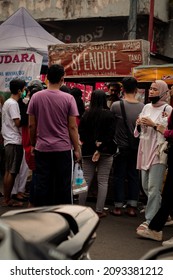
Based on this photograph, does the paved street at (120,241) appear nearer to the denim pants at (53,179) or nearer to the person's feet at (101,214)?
the person's feet at (101,214)

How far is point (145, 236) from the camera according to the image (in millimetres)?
5922

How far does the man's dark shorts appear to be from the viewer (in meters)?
7.42

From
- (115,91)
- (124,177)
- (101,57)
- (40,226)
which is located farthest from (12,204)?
(40,226)

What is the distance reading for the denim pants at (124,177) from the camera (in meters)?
7.15

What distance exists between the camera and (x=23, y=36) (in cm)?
1109

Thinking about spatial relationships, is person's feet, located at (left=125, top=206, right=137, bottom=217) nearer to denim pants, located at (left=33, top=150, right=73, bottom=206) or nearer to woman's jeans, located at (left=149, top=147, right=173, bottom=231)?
woman's jeans, located at (left=149, top=147, right=173, bottom=231)

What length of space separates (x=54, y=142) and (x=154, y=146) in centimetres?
124

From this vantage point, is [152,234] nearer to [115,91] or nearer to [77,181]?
[77,181]

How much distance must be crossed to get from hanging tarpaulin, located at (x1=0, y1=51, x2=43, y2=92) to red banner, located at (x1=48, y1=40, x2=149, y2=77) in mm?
1180

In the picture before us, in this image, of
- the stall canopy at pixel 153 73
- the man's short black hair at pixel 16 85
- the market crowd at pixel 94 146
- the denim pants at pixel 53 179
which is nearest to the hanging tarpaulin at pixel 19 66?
the market crowd at pixel 94 146

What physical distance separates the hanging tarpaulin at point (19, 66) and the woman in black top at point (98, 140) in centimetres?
325

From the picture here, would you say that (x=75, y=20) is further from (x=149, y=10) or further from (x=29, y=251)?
(x=29, y=251)

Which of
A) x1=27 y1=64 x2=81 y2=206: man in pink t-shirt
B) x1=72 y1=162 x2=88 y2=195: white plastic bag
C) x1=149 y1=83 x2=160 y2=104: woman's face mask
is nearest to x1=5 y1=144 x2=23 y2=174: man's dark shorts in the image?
x1=72 y1=162 x2=88 y2=195: white plastic bag

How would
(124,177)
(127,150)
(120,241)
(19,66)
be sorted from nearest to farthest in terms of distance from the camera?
(120,241) → (127,150) → (124,177) → (19,66)
